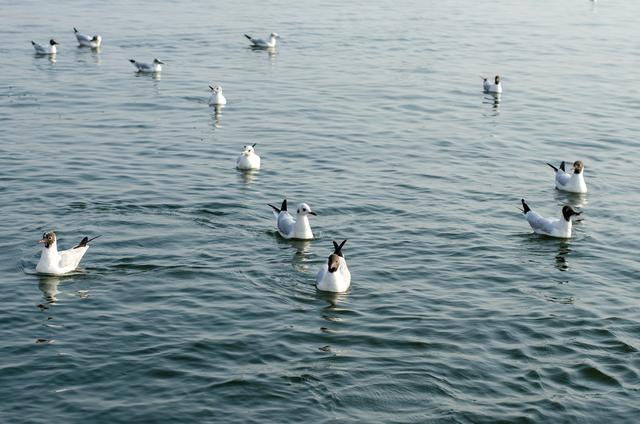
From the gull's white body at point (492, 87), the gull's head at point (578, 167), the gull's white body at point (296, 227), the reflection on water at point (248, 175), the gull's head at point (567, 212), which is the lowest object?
the gull's white body at point (296, 227)

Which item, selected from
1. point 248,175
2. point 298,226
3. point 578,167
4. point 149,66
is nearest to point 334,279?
point 298,226

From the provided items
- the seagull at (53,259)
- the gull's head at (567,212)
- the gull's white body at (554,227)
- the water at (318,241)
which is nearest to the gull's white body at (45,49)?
the water at (318,241)

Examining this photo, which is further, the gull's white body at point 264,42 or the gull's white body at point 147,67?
the gull's white body at point 264,42

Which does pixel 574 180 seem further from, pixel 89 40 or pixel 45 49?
pixel 89 40

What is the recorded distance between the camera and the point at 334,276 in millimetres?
22984

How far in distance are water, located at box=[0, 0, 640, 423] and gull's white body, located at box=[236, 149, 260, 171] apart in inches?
14.6

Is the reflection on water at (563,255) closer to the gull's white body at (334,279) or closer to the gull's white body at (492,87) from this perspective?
the gull's white body at (334,279)

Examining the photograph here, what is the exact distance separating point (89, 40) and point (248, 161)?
24.5 m

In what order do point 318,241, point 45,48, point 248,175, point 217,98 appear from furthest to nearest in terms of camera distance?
point 45,48 → point 217,98 → point 248,175 → point 318,241

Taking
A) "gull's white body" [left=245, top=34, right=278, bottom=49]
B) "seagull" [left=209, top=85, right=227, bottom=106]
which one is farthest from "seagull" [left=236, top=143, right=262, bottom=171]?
"gull's white body" [left=245, top=34, right=278, bottom=49]

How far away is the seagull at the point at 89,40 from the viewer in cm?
5400

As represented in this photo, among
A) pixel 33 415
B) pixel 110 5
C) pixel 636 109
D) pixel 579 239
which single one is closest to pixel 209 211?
pixel 579 239

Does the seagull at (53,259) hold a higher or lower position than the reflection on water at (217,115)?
lower

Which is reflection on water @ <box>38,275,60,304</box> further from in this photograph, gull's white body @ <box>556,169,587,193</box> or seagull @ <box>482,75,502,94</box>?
seagull @ <box>482,75,502,94</box>
